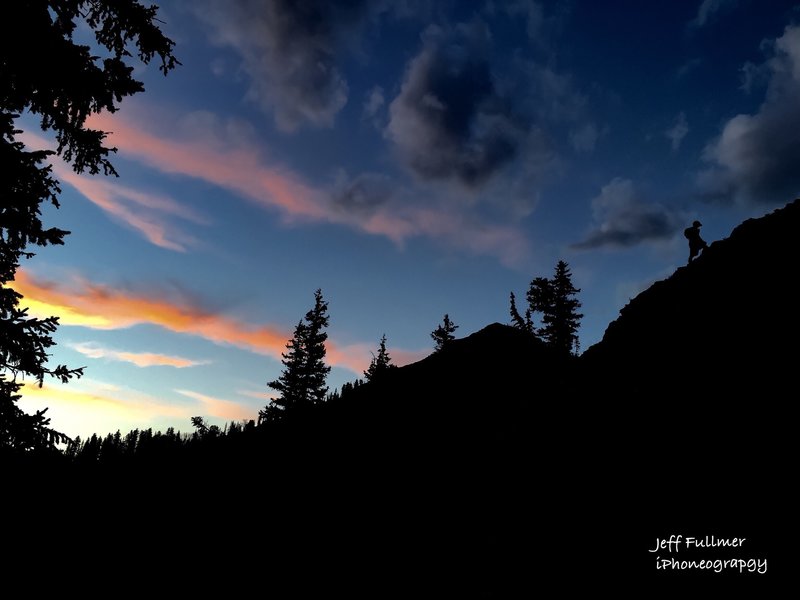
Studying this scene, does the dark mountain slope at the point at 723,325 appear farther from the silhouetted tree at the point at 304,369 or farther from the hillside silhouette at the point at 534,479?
the silhouetted tree at the point at 304,369

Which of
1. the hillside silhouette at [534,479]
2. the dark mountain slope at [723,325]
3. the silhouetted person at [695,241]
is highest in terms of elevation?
the silhouetted person at [695,241]

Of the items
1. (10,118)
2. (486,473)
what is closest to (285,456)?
(486,473)

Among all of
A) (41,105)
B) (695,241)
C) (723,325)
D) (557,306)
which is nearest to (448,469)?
(723,325)

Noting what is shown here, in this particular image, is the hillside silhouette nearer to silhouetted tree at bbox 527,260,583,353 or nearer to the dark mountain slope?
the dark mountain slope

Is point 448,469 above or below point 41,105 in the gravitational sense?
below

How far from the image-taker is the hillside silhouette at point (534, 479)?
611 centimetres

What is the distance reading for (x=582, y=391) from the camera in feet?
36.2

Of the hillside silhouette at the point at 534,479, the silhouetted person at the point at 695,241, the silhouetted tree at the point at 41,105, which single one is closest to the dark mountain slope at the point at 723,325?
the hillside silhouette at the point at 534,479

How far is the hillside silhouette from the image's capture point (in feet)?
20.1

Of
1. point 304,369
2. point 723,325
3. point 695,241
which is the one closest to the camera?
point 723,325

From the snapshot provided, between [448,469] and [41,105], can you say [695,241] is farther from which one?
[41,105]

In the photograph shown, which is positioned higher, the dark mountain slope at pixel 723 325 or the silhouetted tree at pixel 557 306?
the silhouetted tree at pixel 557 306

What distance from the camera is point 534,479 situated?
27.3 ft

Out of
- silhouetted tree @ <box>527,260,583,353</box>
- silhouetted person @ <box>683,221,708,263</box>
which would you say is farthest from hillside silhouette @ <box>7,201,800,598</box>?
silhouetted tree @ <box>527,260,583,353</box>
